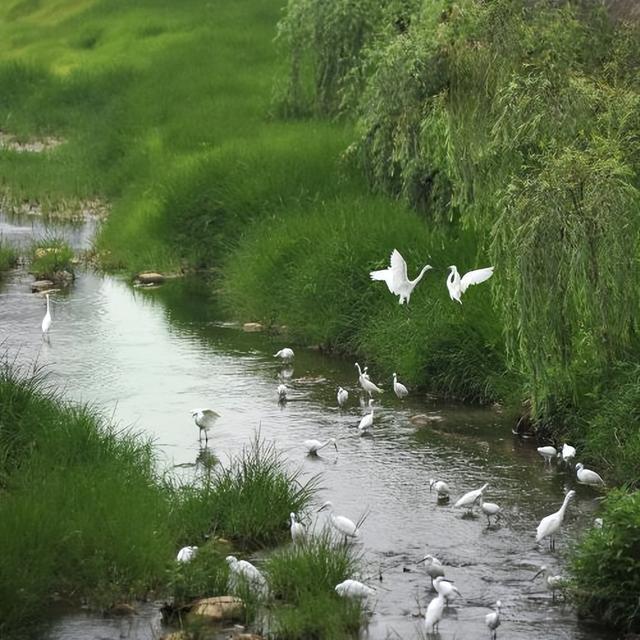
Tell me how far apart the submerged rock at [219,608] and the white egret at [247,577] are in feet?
0.66

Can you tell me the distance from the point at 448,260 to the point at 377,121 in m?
2.46

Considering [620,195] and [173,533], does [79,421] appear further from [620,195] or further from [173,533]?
[620,195]

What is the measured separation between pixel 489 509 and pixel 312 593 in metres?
2.34

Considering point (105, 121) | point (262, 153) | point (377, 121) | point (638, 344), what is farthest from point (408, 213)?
Result: point (105, 121)

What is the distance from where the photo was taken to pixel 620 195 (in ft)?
40.5

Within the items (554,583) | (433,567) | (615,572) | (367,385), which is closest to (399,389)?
(367,385)

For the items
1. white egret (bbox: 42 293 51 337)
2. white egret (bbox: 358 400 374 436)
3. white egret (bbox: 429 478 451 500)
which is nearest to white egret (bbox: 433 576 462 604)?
white egret (bbox: 429 478 451 500)

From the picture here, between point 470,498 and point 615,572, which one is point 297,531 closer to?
point 470,498

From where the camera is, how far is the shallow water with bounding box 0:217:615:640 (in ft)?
33.3

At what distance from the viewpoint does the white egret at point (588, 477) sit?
12.5 meters

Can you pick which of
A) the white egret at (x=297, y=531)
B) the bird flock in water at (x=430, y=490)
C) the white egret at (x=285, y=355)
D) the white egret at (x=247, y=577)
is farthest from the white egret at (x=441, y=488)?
the white egret at (x=285, y=355)

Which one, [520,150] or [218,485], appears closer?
[218,485]

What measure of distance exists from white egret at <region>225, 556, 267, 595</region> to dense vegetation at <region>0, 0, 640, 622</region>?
2358 millimetres

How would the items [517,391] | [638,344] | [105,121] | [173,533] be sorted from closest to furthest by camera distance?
1. [173,533]
2. [638,344]
3. [517,391]
4. [105,121]
